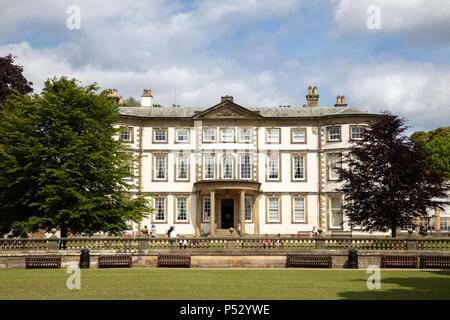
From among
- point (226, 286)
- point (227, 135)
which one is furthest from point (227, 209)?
point (226, 286)

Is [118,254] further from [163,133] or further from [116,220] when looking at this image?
[163,133]

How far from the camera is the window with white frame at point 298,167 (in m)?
47.2

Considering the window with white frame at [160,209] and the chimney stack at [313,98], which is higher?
the chimney stack at [313,98]

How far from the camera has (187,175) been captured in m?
47.2

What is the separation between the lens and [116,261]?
86.2 feet

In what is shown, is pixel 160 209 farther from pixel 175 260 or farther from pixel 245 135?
pixel 175 260

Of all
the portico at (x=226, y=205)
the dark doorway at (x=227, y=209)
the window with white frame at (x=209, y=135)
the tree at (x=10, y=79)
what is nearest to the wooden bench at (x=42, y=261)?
the tree at (x=10, y=79)

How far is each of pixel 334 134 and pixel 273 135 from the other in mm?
5615

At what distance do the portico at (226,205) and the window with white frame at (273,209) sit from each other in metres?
1.18

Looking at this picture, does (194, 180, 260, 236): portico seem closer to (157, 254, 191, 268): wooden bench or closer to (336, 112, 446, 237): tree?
(336, 112, 446, 237): tree

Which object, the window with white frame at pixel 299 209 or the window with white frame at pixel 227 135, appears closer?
the window with white frame at pixel 299 209

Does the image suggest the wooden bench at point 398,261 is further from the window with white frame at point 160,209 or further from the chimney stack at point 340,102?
the chimney stack at point 340,102

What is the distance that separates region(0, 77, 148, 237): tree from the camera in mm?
29500
